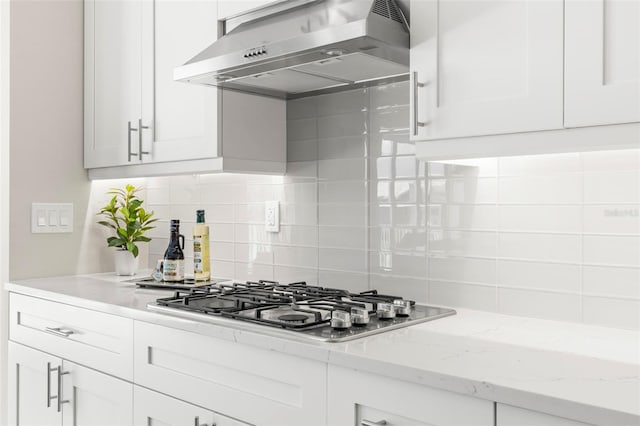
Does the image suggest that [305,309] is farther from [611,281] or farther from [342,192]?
[611,281]

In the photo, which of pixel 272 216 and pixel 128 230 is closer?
pixel 272 216

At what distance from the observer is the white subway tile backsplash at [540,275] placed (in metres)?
1.65

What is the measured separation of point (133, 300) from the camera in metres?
2.03

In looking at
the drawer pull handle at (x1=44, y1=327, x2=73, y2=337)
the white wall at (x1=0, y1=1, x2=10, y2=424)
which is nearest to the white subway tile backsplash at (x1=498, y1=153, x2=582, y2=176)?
the drawer pull handle at (x1=44, y1=327, x2=73, y2=337)

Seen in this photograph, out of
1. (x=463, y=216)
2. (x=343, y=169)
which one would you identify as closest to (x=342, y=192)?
(x=343, y=169)

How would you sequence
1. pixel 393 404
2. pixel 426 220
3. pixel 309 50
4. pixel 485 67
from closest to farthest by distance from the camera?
pixel 393 404
pixel 485 67
pixel 309 50
pixel 426 220

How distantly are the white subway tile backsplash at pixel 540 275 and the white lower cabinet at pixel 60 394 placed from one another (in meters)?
1.18

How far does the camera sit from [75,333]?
2.12 m

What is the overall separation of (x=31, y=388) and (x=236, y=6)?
5.34ft

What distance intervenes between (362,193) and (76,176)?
1.37m

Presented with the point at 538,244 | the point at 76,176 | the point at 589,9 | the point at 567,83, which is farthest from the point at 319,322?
the point at 76,176

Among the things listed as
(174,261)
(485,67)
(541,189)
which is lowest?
(174,261)

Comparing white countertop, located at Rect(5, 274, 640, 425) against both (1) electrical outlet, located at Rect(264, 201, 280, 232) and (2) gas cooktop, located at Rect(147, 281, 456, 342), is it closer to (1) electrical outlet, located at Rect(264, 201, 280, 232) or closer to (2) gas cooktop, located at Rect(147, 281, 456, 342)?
(2) gas cooktop, located at Rect(147, 281, 456, 342)

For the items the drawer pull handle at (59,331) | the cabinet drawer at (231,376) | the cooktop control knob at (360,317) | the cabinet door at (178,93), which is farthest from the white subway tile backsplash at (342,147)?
the drawer pull handle at (59,331)
